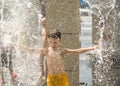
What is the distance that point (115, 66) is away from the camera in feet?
24.5

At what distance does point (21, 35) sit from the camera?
26.8 feet

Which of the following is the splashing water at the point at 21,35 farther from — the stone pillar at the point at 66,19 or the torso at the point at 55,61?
the torso at the point at 55,61

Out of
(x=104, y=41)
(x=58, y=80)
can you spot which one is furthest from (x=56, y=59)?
(x=104, y=41)

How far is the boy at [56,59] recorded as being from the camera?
20.2 ft

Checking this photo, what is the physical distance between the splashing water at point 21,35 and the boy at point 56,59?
1259 mm

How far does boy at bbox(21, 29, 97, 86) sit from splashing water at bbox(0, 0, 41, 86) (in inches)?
49.6

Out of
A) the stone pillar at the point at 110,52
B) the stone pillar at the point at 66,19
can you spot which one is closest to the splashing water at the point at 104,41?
the stone pillar at the point at 110,52

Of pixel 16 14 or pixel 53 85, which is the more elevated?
pixel 16 14

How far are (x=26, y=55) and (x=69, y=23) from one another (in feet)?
5.60

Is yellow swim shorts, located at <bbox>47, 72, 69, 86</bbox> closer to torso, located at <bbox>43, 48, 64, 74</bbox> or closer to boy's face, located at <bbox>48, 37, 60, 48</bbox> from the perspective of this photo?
torso, located at <bbox>43, 48, 64, 74</bbox>

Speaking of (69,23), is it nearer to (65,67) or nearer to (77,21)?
(77,21)

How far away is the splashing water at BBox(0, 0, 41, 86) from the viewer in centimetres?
804

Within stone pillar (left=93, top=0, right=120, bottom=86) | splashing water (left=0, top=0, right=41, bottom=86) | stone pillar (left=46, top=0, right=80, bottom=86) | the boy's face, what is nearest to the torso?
the boy's face

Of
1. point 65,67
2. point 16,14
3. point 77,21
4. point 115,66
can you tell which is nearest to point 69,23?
point 77,21
